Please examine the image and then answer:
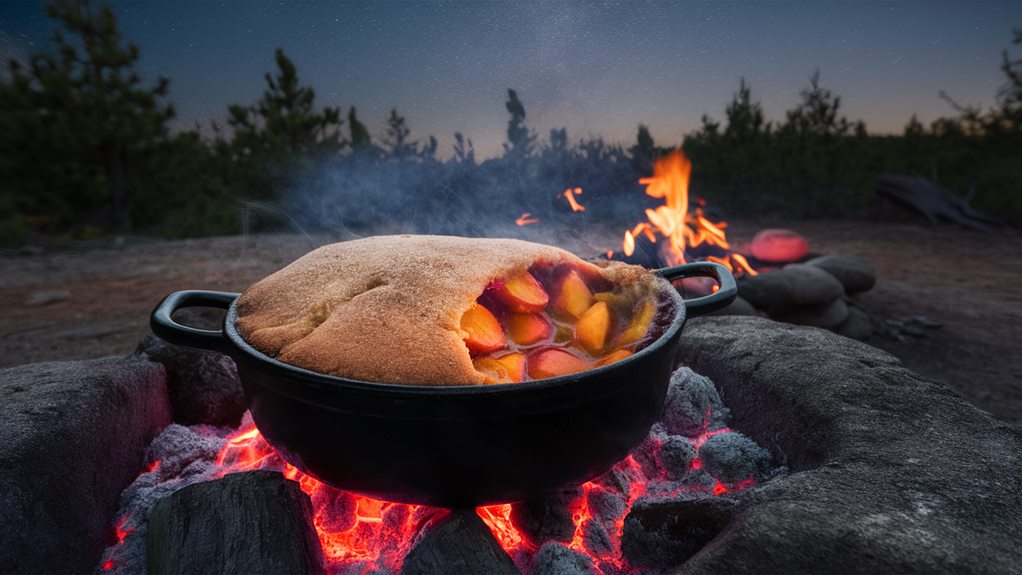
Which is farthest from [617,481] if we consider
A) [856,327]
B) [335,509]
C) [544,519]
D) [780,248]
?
[780,248]

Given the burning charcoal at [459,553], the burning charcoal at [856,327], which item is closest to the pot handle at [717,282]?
the burning charcoal at [459,553]

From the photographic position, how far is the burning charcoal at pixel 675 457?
5.85 ft

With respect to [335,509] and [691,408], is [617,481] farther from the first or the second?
[335,509]

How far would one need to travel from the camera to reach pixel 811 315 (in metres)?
4.89

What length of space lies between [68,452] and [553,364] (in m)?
1.38

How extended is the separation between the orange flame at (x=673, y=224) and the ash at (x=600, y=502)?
2501 mm

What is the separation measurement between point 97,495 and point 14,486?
285mm

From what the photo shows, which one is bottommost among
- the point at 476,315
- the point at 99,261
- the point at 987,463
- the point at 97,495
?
the point at 99,261

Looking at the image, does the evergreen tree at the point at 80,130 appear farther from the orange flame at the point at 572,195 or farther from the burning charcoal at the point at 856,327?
the burning charcoal at the point at 856,327

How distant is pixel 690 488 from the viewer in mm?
1742

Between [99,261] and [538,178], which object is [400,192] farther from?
[99,261]

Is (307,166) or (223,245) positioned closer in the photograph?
(223,245)

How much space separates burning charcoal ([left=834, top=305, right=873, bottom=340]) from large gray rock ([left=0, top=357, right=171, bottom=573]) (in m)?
5.20

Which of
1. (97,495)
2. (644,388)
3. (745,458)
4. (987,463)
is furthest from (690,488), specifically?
(97,495)
